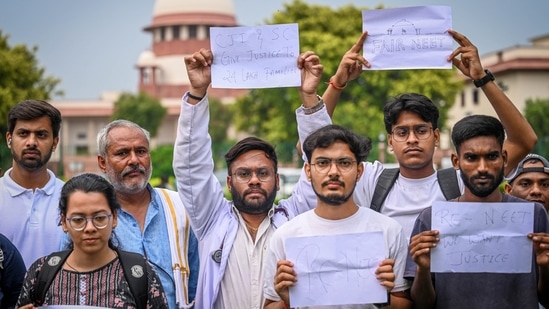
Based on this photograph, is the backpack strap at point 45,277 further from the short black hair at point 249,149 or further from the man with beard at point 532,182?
the man with beard at point 532,182

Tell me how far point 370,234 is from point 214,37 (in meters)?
1.49

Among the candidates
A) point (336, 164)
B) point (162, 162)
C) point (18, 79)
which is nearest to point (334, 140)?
point (336, 164)

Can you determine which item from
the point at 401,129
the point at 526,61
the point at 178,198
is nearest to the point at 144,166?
the point at 178,198

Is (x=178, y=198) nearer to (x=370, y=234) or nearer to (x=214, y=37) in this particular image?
(x=214, y=37)

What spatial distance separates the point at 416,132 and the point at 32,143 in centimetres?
213

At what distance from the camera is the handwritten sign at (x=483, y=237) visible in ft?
14.1

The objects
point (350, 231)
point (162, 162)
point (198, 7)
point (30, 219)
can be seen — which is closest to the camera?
point (350, 231)

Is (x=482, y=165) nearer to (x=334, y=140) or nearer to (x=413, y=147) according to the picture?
(x=413, y=147)

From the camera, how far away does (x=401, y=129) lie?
194 inches

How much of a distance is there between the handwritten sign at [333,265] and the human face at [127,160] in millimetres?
1190

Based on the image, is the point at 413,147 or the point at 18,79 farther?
the point at 18,79

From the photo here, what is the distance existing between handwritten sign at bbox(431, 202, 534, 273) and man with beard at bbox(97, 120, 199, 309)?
1.49 metres

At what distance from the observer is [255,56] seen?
5.08m

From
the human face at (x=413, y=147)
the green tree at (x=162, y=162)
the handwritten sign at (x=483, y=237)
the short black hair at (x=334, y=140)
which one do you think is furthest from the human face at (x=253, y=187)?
the green tree at (x=162, y=162)
